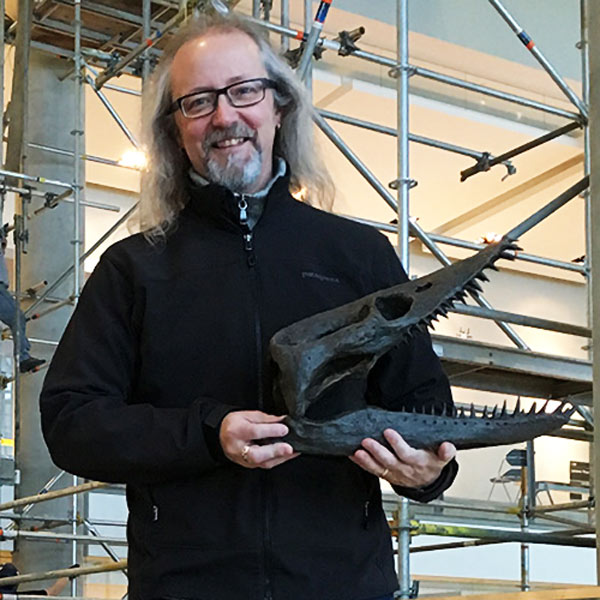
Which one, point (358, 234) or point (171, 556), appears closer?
point (171, 556)

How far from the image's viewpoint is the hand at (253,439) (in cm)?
191

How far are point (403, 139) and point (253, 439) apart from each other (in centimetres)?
392

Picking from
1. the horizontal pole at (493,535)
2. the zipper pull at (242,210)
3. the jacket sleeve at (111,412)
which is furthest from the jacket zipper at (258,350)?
the horizontal pole at (493,535)

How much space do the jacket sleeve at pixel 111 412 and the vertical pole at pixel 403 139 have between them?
3133 millimetres

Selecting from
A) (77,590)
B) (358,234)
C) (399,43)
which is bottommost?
(77,590)

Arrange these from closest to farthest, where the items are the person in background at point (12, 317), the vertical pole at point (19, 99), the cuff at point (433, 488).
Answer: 1. the cuff at point (433, 488)
2. the person in background at point (12, 317)
3. the vertical pole at point (19, 99)

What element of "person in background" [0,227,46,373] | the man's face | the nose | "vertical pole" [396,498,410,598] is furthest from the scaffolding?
the nose

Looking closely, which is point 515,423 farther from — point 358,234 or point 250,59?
point 250,59

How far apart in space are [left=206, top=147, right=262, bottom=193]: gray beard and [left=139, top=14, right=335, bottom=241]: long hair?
17cm

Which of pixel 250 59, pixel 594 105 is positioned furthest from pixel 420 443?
pixel 594 105

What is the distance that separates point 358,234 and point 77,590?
7844mm

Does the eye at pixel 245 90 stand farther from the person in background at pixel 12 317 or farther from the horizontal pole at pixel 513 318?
the person in background at pixel 12 317

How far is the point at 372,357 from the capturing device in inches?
79.6

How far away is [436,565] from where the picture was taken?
51.0 ft
